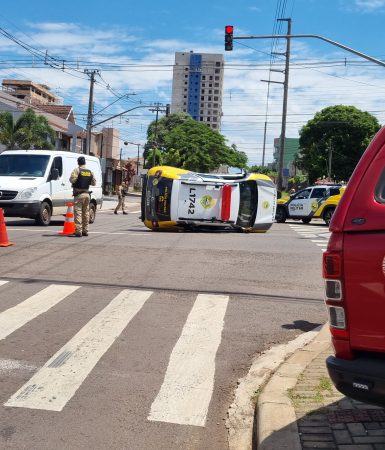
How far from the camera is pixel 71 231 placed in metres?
14.5

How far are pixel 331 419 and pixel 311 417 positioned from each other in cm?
14

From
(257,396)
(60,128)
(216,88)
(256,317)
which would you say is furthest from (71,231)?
(216,88)

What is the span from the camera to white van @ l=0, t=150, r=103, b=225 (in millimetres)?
A: 16859

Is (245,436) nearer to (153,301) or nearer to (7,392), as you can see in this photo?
(7,392)

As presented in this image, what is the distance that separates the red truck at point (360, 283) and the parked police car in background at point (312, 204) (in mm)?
23986

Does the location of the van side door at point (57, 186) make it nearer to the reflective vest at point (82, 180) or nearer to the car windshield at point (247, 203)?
the reflective vest at point (82, 180)

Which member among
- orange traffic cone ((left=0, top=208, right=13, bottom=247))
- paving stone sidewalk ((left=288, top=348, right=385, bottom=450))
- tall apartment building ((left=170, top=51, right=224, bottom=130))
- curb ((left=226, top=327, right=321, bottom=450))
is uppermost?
tall apartment building ((left=170, top=51, right=224, bottom=130))

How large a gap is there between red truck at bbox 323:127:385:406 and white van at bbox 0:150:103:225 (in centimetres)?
1456

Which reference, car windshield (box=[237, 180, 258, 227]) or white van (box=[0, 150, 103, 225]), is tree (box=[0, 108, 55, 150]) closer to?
white van (box=[0, 150, 103, 225])

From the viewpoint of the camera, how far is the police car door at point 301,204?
91.7ft

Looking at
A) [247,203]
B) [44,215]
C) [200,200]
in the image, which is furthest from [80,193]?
[247,203]

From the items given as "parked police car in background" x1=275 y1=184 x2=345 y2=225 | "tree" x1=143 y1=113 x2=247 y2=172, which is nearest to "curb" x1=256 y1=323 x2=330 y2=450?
"parked police car in background" x1=275 y1=184 x2=345 y2=225

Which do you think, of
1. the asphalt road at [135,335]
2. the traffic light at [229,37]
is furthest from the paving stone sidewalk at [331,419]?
the traffic light at [229,37]

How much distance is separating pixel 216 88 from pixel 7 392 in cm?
11486
